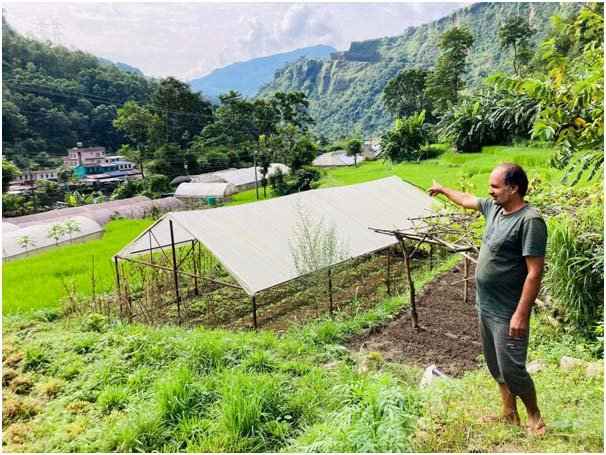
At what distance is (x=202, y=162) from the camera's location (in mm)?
34312

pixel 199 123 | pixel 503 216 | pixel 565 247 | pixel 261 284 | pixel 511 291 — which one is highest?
pixel 199 123

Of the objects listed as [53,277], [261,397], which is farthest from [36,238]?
[261,397]

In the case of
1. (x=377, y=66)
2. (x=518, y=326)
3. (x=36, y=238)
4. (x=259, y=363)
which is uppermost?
(x=377, y=66)

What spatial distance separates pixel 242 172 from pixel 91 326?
81.3 feet

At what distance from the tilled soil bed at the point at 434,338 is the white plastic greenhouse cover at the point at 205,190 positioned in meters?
19.5

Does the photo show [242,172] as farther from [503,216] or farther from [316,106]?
[316,106]

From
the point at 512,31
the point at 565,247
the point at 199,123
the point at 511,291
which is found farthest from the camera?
the point at 199,123

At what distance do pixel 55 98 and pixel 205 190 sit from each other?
2316 cm

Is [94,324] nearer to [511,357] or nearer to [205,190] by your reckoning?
[511,357]

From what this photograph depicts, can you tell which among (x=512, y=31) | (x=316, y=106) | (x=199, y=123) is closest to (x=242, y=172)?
(x=199, y=123)

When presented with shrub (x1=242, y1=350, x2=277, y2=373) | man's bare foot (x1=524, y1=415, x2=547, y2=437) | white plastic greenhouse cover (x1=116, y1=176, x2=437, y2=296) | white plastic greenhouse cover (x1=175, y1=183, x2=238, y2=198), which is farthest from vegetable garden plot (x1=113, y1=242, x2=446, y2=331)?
white plastic greenhouse cover (x1=175, y1=183, x2=238, y2=198)

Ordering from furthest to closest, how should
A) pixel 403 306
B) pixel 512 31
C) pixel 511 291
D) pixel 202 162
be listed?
pixel 202 162 < pixel 512 31 < pixel 403 306 < pixel 511 291

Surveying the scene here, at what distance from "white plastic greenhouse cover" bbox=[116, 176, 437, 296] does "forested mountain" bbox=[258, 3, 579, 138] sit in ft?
147

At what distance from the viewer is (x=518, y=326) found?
6.44ft
